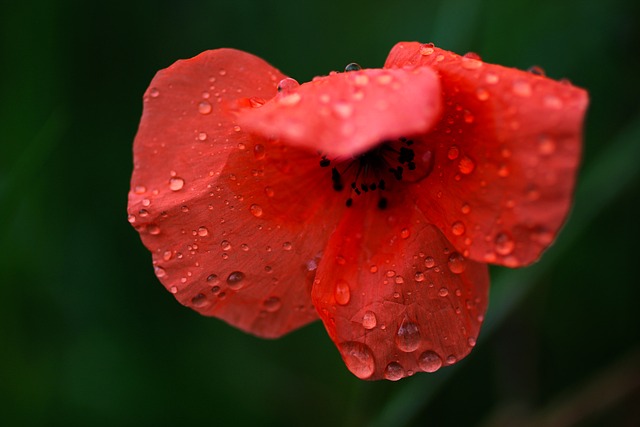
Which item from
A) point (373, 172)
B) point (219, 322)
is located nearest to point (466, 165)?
point (373, 172)

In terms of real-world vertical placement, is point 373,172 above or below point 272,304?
above

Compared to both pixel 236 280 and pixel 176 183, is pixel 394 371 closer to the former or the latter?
pixel 236 280

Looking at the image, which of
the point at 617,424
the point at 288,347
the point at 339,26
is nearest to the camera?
the point at 617,424

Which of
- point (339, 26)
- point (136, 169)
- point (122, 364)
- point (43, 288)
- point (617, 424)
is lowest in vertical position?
point (617, 424)

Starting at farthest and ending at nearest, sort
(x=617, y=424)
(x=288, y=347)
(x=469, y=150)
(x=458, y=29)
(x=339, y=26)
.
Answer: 1. (x=339, y=26)
2. (x=288, y=347)
3. (x=617, y=424)
4. (x=458, y=29)
5. (x=469, y=150)

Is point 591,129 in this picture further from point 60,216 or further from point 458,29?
point 60,216

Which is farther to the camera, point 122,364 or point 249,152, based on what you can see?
point 122,364

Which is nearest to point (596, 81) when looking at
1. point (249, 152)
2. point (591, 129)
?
point (591, 129)

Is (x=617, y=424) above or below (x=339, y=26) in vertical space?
below
